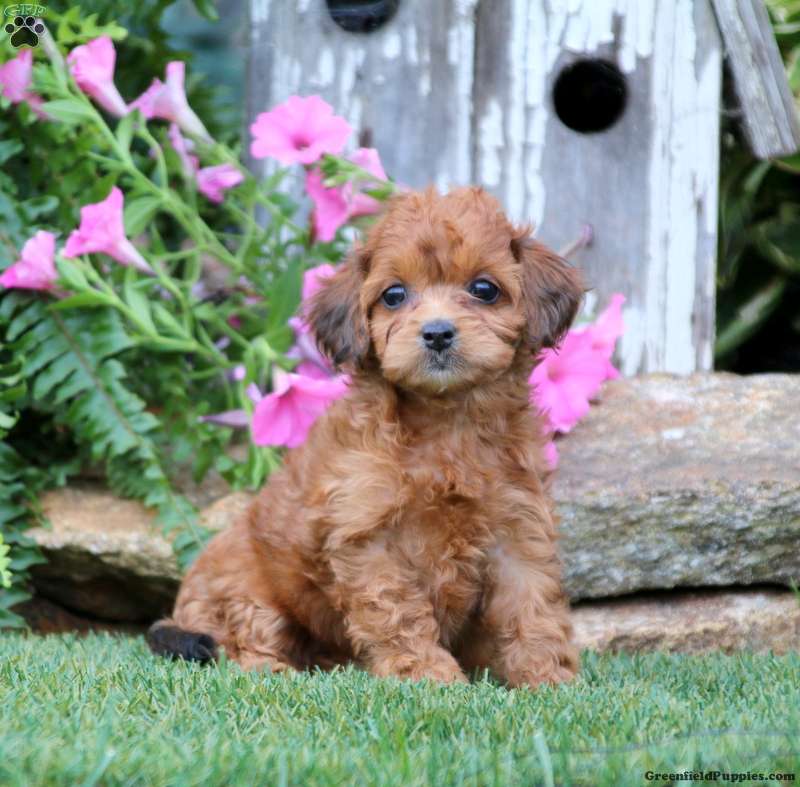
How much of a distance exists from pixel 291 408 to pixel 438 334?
1.66 meters

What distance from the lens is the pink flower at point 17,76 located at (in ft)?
19.4

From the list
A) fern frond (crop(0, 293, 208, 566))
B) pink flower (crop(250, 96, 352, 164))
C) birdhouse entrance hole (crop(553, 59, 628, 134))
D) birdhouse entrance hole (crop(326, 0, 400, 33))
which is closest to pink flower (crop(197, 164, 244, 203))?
pink flower (crop(250, 96, 352, 164))

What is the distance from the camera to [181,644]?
14.8 feet

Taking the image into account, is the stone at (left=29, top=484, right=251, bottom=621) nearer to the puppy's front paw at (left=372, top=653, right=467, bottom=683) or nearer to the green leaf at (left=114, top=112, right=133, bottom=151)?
the green leaf at (left=114, top=112, right=133, bottom=151)

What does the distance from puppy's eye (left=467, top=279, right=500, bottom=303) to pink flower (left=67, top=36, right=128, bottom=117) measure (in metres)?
2.49

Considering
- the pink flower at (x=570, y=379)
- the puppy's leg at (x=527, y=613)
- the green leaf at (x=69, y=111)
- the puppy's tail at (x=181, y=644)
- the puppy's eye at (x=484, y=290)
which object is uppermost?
the green leaf at (x=69, y=111)

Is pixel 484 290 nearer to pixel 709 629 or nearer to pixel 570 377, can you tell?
pixel 570 377

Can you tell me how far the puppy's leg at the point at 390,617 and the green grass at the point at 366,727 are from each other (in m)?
0.12

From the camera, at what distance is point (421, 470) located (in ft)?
13.7

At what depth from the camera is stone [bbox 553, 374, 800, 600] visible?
5207 mm

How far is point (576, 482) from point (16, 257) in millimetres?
2703

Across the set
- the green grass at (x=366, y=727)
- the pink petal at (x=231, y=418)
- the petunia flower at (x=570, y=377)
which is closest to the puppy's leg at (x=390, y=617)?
the green grass at (x=366, y=727)

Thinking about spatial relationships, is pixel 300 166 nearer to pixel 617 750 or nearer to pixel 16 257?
pixel 16 257

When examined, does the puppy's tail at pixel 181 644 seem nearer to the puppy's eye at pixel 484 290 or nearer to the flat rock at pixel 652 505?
the flat rock at pixel 652 505
